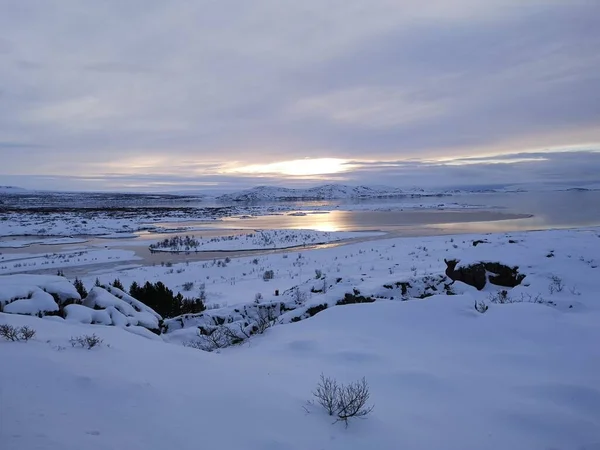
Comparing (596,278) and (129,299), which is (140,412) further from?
(596,278)

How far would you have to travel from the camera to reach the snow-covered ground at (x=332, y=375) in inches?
115

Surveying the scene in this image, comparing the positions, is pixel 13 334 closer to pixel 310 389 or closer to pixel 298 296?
pixel 310 389

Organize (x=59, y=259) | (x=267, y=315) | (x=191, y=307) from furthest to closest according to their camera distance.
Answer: (x=59, y=259) < (x=191, y=307) < (x=267, y=315)

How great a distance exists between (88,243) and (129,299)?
23554 mm

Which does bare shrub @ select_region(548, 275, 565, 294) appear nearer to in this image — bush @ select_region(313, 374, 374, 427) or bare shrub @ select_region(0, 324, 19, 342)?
bush @ select_region(313, 374, 374, 427)

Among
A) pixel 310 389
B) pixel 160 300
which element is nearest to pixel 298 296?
pixel 160 300

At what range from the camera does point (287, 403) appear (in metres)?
3.44

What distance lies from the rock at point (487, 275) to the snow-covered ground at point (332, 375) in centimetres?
231

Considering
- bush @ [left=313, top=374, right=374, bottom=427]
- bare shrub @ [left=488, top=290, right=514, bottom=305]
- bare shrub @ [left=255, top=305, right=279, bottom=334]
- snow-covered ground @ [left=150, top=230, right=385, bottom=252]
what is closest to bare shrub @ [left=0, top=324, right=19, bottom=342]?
bush @ [left=313, top=374, right=374, bottom=427]

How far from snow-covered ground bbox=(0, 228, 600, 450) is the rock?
2308 mm

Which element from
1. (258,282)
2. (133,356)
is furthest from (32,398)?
(258,282)

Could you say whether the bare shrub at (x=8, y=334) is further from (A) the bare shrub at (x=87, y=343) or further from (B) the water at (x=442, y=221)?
(B) the water at (x=442, y=221)

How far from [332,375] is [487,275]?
7144mm

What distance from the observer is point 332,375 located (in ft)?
14.0
